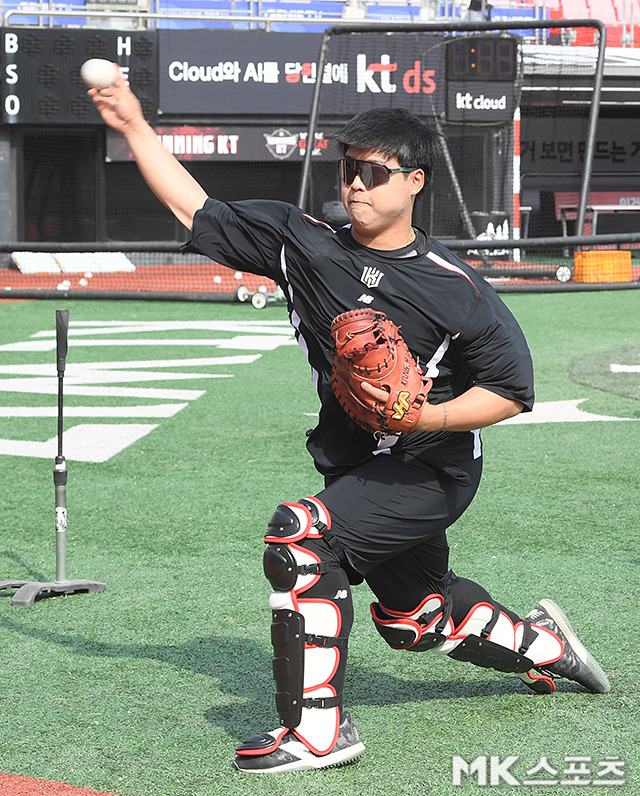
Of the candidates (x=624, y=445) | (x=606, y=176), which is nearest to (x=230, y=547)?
(x=624, y=445)

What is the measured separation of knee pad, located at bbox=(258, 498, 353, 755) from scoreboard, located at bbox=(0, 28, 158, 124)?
18.4 m

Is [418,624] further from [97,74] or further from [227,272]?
[227,272]

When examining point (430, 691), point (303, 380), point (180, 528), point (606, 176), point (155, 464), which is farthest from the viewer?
point (606, 176)

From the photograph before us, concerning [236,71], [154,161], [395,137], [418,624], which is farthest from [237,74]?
[418,624]

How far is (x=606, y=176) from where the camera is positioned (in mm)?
27438

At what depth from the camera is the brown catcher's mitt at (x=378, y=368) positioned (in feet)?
8.86

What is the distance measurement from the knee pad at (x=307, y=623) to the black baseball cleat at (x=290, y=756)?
22 mm

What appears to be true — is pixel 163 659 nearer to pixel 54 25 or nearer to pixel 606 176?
pixel 54 25

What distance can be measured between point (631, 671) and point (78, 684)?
5.86 feet

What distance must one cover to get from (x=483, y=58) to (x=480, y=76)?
0.89 feet

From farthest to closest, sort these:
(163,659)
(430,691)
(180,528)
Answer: (180,528)
(163,659)
(430,691)

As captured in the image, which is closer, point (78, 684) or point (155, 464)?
point (78, 684)

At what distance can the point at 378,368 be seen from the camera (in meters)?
2.70

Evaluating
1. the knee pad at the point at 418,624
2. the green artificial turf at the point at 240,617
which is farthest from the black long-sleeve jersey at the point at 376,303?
the green artificial turf at the point at 240,617
